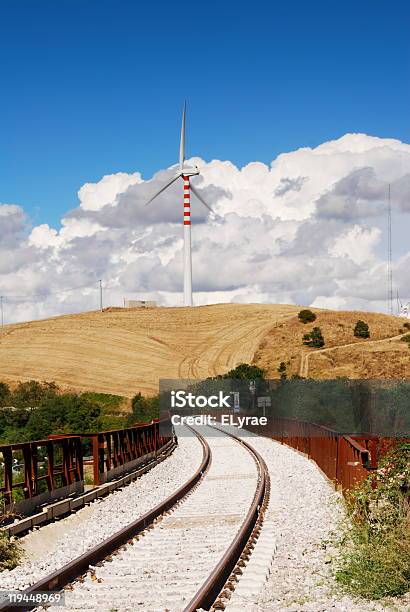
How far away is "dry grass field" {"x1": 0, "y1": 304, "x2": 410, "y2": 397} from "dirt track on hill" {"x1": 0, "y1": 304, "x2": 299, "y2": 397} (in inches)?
5.4

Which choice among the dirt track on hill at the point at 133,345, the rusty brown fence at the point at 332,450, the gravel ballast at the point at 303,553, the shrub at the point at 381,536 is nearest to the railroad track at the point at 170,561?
the gravel ballast at the point at 303,553

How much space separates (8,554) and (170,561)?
7.69 feet

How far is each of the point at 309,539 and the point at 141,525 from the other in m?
2.98

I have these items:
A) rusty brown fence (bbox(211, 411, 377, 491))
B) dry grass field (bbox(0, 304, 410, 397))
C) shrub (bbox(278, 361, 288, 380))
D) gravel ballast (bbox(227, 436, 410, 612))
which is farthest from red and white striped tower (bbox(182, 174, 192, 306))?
gravel ballast (bbox(227, 436, 410, 612))

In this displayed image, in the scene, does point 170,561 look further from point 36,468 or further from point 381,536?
point 36,468

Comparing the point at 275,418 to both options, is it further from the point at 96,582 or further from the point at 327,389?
the point at 96,582

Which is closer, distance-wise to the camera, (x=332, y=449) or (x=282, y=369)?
(x=332, y=449)

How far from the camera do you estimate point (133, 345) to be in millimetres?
122875

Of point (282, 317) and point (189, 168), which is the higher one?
point (189, 168)

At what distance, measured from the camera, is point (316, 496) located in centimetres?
Answer: 1997

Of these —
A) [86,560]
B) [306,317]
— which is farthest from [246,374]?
[86,560]

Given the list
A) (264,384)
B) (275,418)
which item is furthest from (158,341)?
(275,418)

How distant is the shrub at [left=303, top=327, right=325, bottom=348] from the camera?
114688 mm

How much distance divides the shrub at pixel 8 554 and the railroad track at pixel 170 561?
1.23 meters
